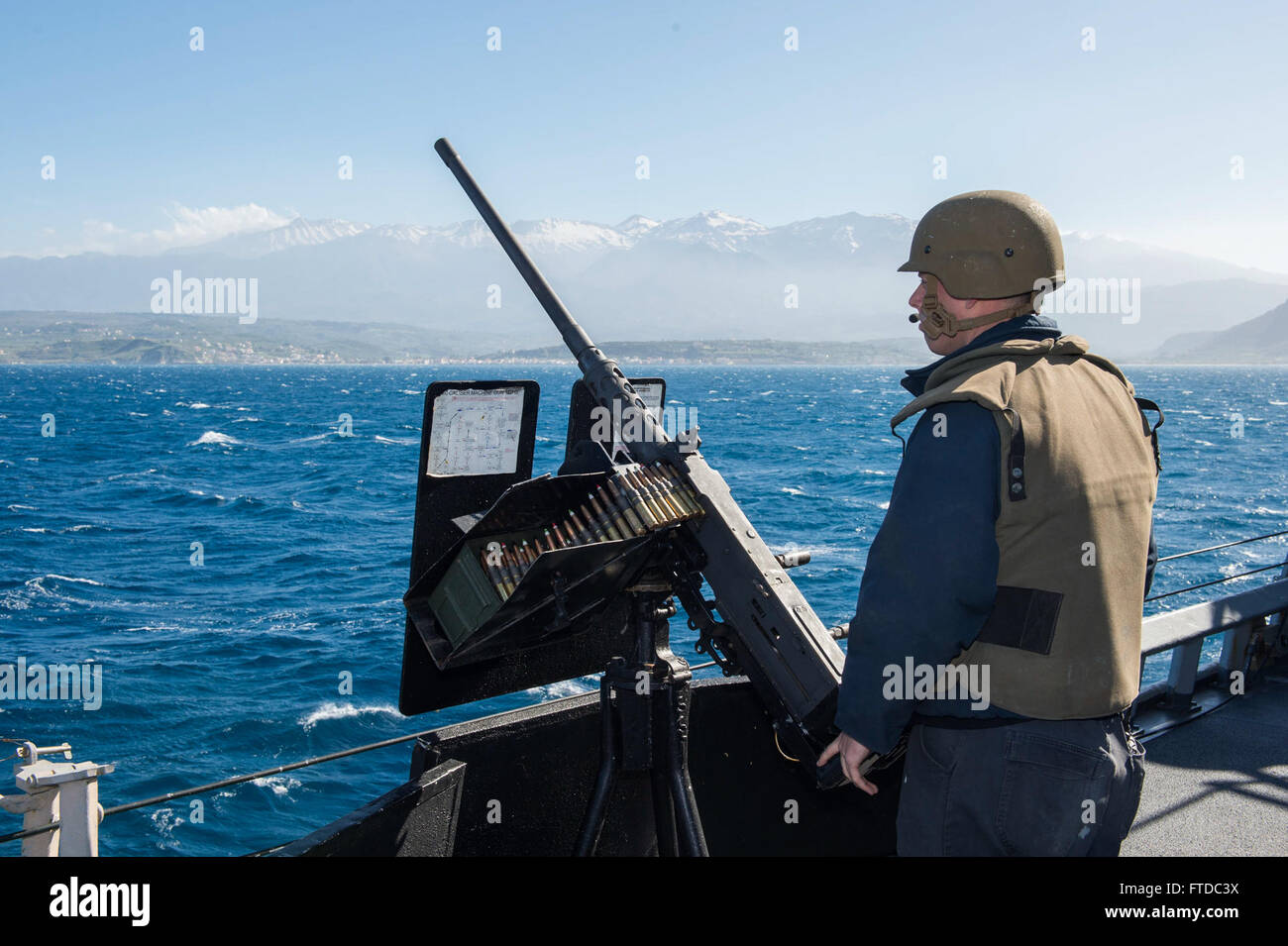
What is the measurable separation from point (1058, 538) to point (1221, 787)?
4.69 metres

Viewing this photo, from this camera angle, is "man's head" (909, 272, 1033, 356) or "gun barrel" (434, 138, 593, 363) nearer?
"man's head" (909, 272, 1033, 356)

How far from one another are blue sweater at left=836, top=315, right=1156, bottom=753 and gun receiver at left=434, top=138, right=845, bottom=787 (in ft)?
2.46

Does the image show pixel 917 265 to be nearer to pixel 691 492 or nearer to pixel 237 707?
pixel 691 492

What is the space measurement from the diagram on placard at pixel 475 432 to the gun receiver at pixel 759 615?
0.58 m

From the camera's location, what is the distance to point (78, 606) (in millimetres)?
26875

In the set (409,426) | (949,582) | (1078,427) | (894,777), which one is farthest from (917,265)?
(409,426)

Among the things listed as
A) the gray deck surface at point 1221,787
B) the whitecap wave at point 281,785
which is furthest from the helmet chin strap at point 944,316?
the whitecap wave at point 281,785

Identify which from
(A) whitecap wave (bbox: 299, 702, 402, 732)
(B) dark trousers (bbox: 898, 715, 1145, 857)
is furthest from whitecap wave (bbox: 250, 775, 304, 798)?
(B) dark trousers (bbox: 898, 715, 1145, 857)

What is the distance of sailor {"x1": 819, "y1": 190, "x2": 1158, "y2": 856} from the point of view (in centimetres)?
283

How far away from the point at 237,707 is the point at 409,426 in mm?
71334

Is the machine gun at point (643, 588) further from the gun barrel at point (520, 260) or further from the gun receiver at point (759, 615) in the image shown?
the gun barrel at point (520, 260)

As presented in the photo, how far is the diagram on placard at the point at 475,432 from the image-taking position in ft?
14.3

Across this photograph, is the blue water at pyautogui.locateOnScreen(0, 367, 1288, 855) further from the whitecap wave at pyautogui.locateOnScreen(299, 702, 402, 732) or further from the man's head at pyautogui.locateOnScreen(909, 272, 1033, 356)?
the man's head at pyautogui.locateOnScreen(909, 272, 1033, 356)

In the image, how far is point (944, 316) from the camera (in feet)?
10.8
